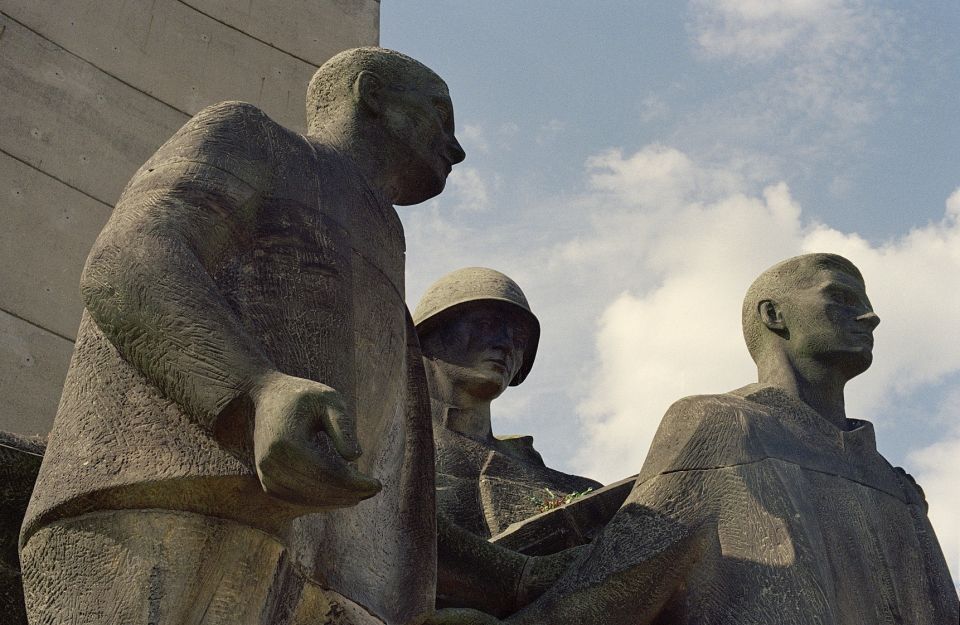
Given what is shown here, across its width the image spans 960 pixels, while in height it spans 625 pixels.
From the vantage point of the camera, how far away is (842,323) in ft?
22.1

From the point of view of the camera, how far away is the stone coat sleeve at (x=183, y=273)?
398 centimetres

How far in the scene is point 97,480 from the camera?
4004 millimetres

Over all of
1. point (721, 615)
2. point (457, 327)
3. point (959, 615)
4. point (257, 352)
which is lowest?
point (257, 352)

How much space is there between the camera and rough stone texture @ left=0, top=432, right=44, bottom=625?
4.80 m

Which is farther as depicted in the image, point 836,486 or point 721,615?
point 836,486

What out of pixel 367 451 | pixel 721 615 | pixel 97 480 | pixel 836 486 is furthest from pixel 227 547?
pixel 836 486

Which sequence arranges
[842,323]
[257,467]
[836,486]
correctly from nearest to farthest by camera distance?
[257,467], [836,486], [842,323]

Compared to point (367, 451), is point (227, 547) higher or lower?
lower

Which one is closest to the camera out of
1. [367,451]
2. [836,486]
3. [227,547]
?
[227,547]

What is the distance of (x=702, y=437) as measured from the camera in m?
6.13

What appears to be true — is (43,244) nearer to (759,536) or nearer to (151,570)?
(759,536)

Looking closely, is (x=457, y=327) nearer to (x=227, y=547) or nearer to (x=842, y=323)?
(x=842, y=323)

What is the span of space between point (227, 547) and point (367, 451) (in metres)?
0.69

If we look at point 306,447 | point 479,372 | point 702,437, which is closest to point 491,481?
point 479,372
